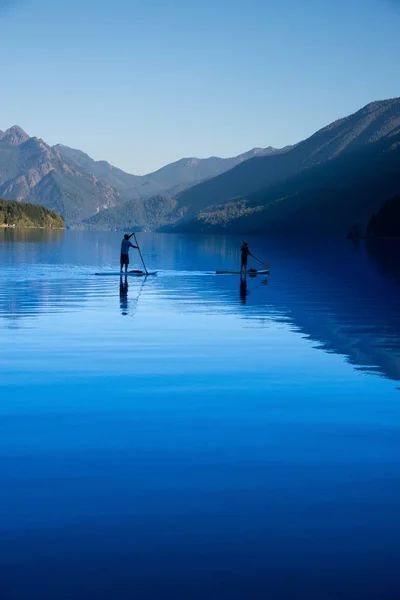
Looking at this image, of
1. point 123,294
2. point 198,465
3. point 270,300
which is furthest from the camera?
point 123,294

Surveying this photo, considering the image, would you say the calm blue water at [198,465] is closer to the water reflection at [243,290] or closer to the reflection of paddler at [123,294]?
the reflection of paddler at [123,294]

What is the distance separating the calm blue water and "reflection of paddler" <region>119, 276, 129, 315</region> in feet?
30.8

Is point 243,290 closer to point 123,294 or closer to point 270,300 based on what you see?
point 270,300

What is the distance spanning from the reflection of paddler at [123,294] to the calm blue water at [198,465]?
370 inches

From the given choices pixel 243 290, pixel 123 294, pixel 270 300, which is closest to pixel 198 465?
pixel 270 300

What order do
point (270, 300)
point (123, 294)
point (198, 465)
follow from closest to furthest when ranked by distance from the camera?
point (198, 465), point (270, 300), point (123, 294)

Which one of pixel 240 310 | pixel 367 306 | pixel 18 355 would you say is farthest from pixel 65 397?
pixel 367 306

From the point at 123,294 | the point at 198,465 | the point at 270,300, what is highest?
the point at 123,294

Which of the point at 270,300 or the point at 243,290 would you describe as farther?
the point at 243,290

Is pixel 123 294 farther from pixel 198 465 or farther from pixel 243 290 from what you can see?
pixel 198 465

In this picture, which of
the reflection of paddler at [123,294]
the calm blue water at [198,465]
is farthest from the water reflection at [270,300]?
the calm blue water at [198,465]

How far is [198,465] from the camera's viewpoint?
Answer: 42.2ft

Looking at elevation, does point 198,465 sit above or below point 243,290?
below

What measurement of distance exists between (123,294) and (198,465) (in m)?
37.1
